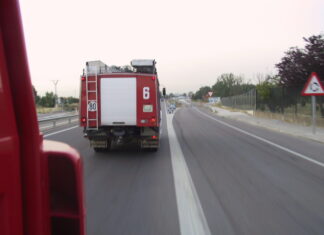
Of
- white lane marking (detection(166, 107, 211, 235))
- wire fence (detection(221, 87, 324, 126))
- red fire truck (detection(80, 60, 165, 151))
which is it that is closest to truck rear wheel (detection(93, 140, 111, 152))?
red fire truck (detection(80, 60, 165, 151))

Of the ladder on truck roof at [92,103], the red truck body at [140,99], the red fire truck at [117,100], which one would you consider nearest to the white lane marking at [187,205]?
the red truck body at [140,99]

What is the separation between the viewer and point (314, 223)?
452cm

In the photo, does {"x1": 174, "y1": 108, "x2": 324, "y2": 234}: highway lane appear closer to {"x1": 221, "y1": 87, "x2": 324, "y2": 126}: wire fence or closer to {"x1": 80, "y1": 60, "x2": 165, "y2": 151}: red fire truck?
{"x1": 80, "y1": 60, "x2": 165, "y2": 151}: red fire truck

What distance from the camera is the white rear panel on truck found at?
1022 cm

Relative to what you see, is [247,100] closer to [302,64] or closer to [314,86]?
[302,64]

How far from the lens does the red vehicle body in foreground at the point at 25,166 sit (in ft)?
4.66

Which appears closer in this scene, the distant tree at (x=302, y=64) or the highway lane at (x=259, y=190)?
the highway lane at (x=259, y=190)

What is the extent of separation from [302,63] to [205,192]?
16.6m

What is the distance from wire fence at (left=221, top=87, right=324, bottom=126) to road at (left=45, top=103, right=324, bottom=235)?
10635mm

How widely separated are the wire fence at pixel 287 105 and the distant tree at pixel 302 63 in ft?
3.76

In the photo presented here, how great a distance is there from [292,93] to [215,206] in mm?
20225

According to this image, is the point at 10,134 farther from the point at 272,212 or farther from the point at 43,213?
the point at 272,212

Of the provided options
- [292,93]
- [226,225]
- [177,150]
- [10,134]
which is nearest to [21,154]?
[10,134]

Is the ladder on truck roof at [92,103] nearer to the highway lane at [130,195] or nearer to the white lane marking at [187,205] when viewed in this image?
the highway lane at [130,195]
